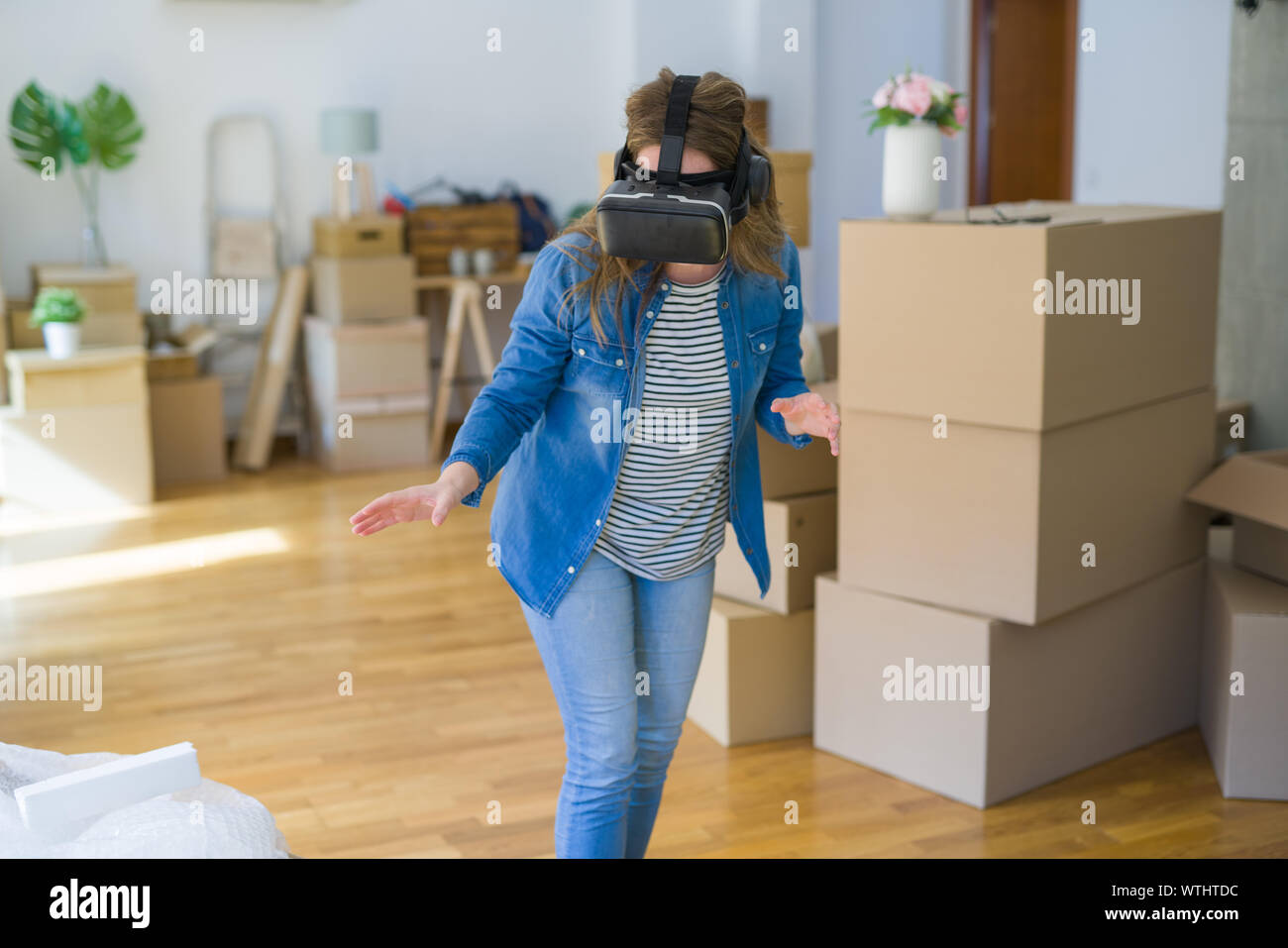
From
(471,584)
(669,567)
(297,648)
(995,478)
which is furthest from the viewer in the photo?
(471,584)

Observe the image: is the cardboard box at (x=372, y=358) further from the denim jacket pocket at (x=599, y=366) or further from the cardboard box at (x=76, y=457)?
the denim jacket pocket at (x=599, y=366)

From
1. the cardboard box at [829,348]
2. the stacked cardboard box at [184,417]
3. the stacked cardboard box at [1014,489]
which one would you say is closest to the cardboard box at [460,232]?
the stacked cardboard box at [184,417]

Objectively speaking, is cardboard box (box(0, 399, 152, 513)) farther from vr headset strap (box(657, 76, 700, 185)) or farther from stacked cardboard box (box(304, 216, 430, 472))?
vr headset strap (box(657, 76, 700, 185))

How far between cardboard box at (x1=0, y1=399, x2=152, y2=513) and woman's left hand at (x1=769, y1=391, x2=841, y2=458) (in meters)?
4.00

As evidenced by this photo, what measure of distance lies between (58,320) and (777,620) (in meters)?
3.39

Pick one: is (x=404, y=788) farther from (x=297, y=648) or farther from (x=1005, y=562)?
(x=1005, y=562)

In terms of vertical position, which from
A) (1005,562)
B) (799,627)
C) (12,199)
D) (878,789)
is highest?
(12,199)

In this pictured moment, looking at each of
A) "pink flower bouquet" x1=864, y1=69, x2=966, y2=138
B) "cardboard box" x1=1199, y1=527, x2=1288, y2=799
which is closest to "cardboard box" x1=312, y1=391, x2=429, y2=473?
"pink flower bouquet" x1=864, y1=69, x2=966, y2=138

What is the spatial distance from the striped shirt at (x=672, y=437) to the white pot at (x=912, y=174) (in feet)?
3.51

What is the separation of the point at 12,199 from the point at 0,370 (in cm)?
92

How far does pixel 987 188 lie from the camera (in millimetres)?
7156

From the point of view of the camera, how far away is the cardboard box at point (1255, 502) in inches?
108

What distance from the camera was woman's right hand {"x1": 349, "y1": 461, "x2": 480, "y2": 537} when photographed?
1433 millimetres

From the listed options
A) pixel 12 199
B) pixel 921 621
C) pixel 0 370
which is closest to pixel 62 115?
pixel 12 199
